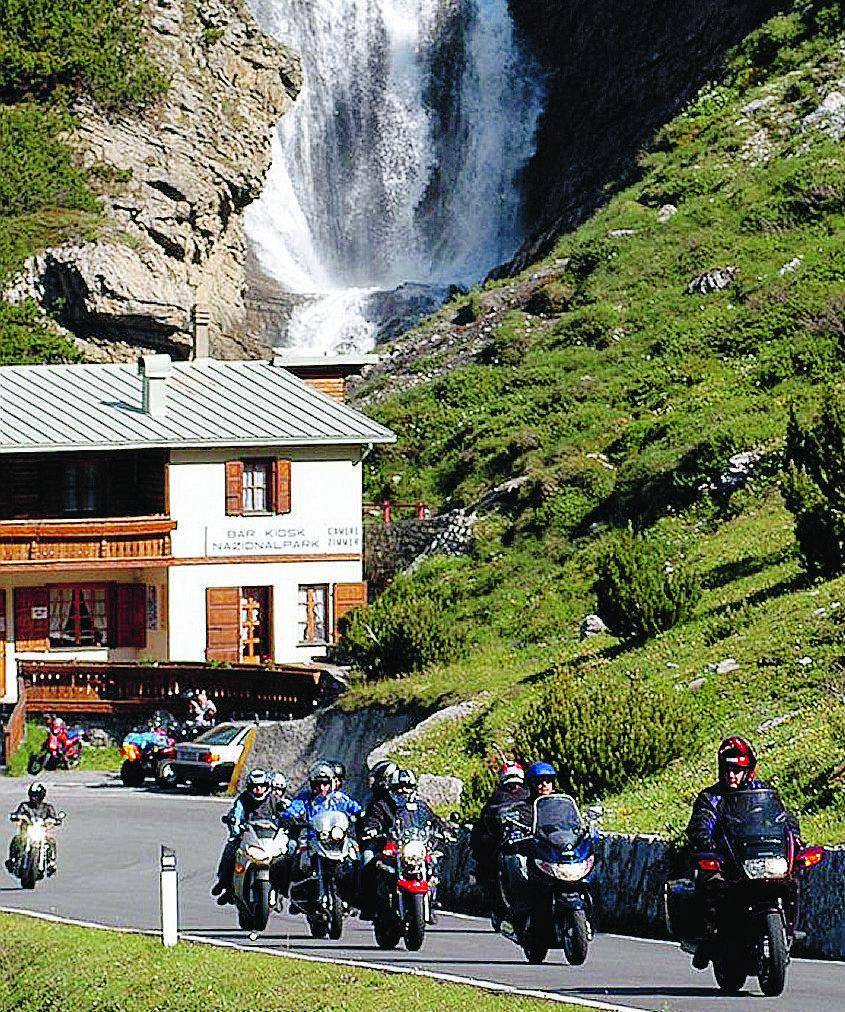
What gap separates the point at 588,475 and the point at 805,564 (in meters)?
18.5

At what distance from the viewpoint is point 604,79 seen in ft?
302

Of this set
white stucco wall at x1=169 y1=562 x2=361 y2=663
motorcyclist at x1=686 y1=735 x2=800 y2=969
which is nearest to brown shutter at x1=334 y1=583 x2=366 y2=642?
white stucco wall at x1=169 y1=562 x2=361 y2=663

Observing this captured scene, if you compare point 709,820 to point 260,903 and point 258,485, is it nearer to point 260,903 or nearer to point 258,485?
point 260,903

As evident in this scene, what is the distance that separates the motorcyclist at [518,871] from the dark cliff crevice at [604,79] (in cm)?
5988

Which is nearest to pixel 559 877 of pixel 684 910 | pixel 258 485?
pixel 684 910

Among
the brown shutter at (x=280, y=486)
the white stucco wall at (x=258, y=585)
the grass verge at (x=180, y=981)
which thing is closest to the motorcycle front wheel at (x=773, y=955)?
the grass verge at (x=180, y=981)

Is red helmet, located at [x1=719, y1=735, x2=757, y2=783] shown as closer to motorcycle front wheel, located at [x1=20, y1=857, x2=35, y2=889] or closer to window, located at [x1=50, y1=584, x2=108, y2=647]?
motorcycle front wheel, located at [x1=20, y1=857, x2=35, y2=889]

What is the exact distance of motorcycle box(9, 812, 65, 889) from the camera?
28.0 m

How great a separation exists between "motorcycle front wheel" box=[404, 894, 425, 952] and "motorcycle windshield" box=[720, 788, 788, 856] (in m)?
4.30

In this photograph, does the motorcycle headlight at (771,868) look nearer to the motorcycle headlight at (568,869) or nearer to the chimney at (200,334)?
the motorcycle headlight at (568,869)

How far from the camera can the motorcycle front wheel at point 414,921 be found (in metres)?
20.2

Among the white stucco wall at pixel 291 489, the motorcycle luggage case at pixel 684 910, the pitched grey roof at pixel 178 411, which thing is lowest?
the motorcycle luggage case at pixel 684 910

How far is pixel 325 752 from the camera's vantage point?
37.9 metres

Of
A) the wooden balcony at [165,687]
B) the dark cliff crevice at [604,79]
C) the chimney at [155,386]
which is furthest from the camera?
the dark cliff crevice at [604,79]
